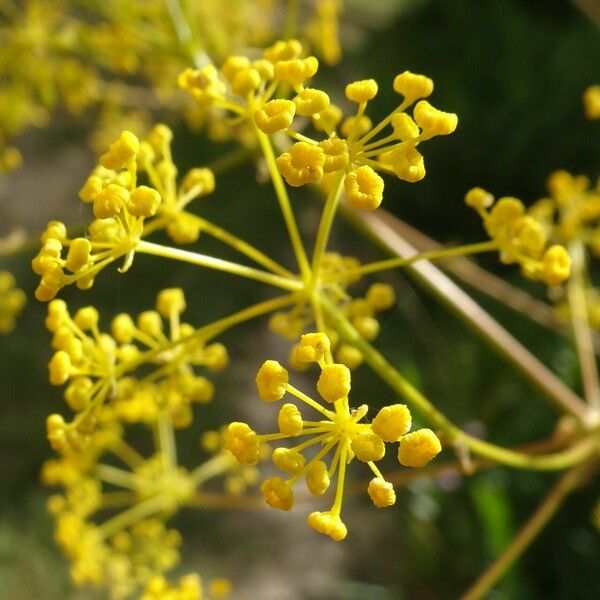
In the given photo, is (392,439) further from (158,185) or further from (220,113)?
(220,113)

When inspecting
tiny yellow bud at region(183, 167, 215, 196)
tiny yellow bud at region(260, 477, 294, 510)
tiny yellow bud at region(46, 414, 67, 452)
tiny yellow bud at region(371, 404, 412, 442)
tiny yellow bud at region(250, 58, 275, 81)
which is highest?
tiny yellow bud at region(250, 58, 275, 81)

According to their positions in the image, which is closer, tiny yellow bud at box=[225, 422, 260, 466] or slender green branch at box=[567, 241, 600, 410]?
tiny yellow bud at box=[225, 422, 260, 466]

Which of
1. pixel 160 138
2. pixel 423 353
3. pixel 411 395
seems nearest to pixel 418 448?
pixel 411 395

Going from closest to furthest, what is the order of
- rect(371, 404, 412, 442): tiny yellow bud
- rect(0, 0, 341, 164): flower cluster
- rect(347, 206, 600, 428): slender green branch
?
rect(371, 404, 412, 442): tiny yellow bud → rect(347, 206, 600, 428): slender green branch → rect(0, 0, 341, 164): flower cluster

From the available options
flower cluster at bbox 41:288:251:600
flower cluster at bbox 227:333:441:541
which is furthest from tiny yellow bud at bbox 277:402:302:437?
flower cluster at bbox 41:288:251:600

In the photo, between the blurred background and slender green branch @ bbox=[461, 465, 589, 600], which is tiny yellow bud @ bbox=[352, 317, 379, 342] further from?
the blurred background

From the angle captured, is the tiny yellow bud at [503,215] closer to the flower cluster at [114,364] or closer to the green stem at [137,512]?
the flower cluster at [114,364]
